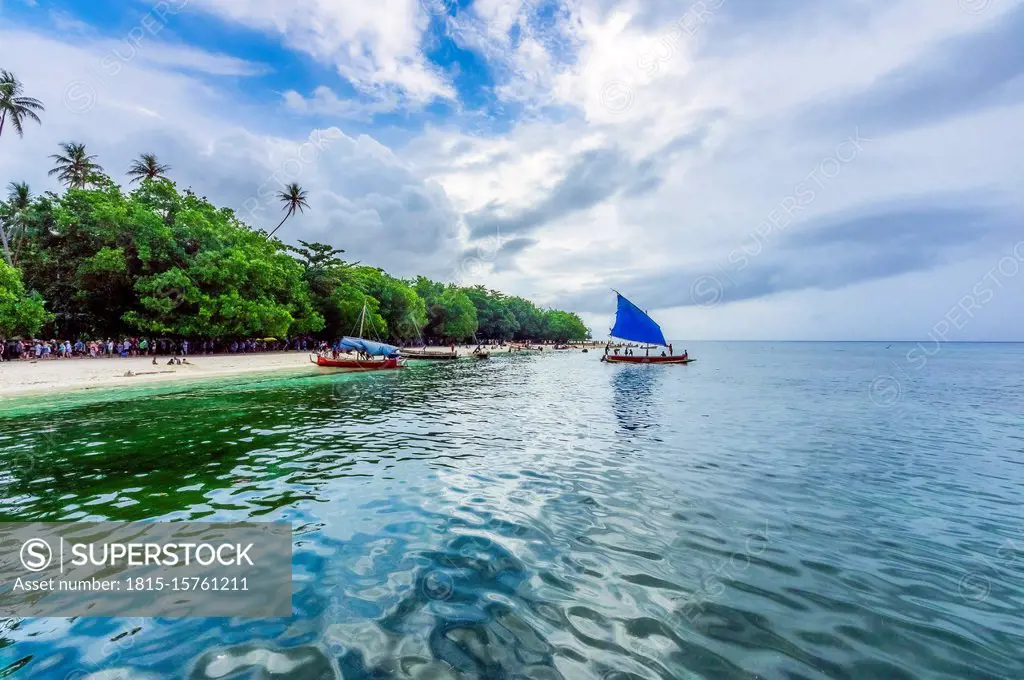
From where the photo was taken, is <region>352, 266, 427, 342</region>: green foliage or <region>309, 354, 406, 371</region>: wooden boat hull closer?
<region>309, 354, 406, 371</region>: wooden boat hull

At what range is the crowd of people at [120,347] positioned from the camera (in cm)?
3541

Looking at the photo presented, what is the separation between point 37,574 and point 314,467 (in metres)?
5.31

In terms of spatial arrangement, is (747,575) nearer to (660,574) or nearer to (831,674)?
(660,574)

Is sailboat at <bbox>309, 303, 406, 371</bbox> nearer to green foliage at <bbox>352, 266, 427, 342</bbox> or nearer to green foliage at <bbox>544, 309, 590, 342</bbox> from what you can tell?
green foliage at <bbox>352, 266, 427, 342</bbox>

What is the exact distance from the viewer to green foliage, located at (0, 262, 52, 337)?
30.1 m

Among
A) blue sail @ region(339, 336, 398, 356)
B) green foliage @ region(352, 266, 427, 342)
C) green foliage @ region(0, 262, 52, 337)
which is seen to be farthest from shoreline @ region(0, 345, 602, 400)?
green foliage @ region(352, 266, 427, 342)

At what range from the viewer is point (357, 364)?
141 ft

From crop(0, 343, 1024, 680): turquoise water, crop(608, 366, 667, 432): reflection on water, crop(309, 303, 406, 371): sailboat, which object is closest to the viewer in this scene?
crop(0, 343, 1024, 680): turquoise water

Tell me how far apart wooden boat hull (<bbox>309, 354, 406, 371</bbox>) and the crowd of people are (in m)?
15.1

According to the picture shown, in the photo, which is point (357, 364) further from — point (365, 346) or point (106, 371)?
point (106, 371)

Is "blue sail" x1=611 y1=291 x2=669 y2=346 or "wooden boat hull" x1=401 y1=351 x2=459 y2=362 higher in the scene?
"blue sail" x1=611 y1=291 x2=669 y2=346

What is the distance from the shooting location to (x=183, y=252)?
42.1m

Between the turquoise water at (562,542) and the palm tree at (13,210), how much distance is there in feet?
130

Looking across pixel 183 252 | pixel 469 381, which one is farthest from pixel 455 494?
pixel 183 252
